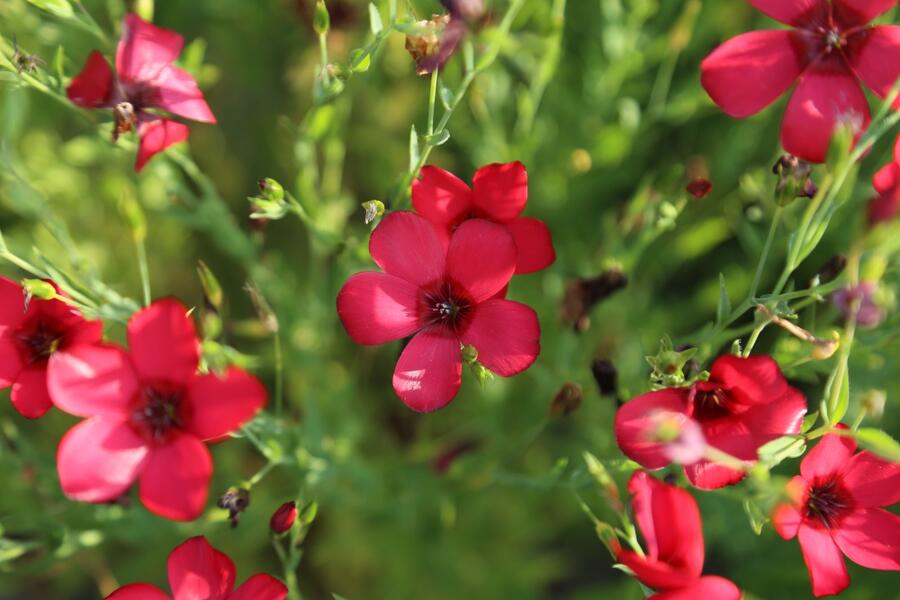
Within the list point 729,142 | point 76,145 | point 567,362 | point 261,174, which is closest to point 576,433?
point 567,362

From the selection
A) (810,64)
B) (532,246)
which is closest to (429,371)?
(532,246)

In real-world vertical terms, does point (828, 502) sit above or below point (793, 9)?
below

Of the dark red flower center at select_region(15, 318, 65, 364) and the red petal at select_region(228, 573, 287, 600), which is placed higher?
the dark red flower center at select_region(15, 318, 65, 364)

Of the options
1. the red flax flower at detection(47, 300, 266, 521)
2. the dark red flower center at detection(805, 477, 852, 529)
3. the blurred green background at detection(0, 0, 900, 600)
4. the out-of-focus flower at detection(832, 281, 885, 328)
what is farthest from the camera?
the blurred green background at detection(0, 0, 900, 600)

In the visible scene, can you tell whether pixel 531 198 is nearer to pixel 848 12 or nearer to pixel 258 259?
pixel 258 259

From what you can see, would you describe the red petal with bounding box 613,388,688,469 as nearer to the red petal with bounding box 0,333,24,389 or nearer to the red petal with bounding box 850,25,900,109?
the red petal with bounding box 850,25,900,109

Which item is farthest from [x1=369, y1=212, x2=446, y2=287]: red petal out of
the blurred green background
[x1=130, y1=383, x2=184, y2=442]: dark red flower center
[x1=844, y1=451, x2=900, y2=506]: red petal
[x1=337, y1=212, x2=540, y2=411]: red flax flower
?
[x1=844, y1=451, x2=900, y2=506]: red petal

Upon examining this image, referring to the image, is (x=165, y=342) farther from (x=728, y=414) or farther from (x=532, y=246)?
(x=728, y=414)

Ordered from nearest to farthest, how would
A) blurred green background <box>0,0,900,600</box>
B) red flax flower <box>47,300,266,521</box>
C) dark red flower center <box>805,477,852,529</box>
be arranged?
red flax flower <box>47,300,266,521</box> < dark red flower center <box>805,477,852,529</box> < blurred green background <box>0,0,900,600</box>
